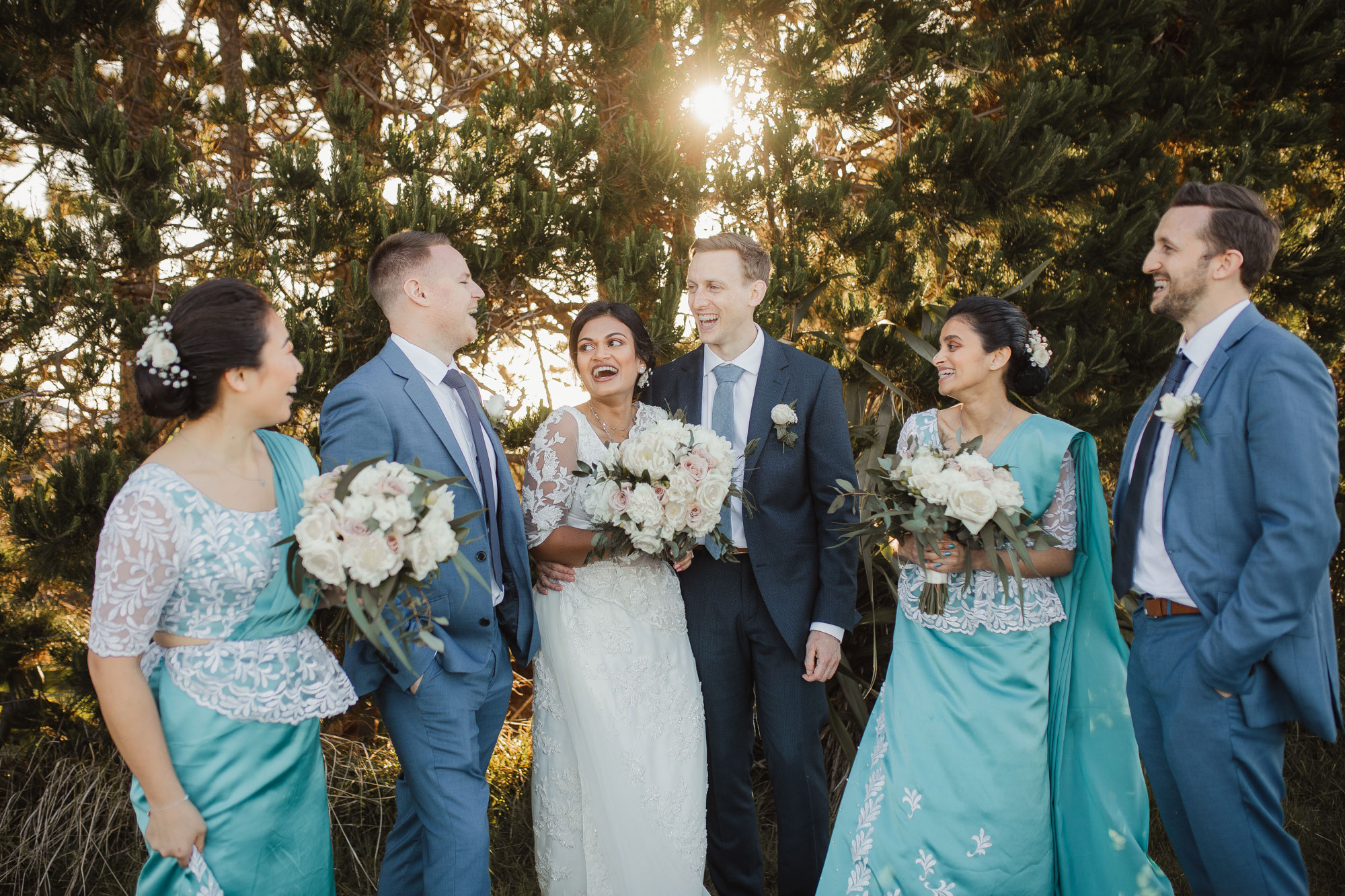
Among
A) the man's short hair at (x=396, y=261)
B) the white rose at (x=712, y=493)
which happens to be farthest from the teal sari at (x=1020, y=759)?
the man's short hair at (x=396, y=261)

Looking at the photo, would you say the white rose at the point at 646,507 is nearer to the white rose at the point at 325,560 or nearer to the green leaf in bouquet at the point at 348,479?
the green leaf in bouquet at the point at 348,479

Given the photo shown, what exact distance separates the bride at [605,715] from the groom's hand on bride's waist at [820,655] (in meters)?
0.44

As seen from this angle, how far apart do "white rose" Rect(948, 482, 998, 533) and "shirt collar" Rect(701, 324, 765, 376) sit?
1.08 m

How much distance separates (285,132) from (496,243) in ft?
5.90

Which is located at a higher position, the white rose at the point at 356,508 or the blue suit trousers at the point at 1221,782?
the white rose at the point at 356,508

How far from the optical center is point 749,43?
454 cm

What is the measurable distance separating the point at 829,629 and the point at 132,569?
7.42 ft

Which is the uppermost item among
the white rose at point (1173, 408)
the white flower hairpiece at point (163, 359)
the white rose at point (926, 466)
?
the white flower hairpiece at point (163, 359)

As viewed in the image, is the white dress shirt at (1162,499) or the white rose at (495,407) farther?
the white rose at (495,407)

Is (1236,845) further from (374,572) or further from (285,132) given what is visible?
(285,132)

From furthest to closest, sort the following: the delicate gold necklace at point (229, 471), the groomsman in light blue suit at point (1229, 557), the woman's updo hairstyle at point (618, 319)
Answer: the woman's updo hairstyle at point (618, 319) → the groomsman in light blue suit at point (1229, 557) → the delicate gold necklace at point (229, 471)

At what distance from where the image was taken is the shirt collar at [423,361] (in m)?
2.77

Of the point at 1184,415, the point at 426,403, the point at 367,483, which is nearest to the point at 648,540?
the point at 426,403

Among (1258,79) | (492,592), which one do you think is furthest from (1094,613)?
(1258,79)
